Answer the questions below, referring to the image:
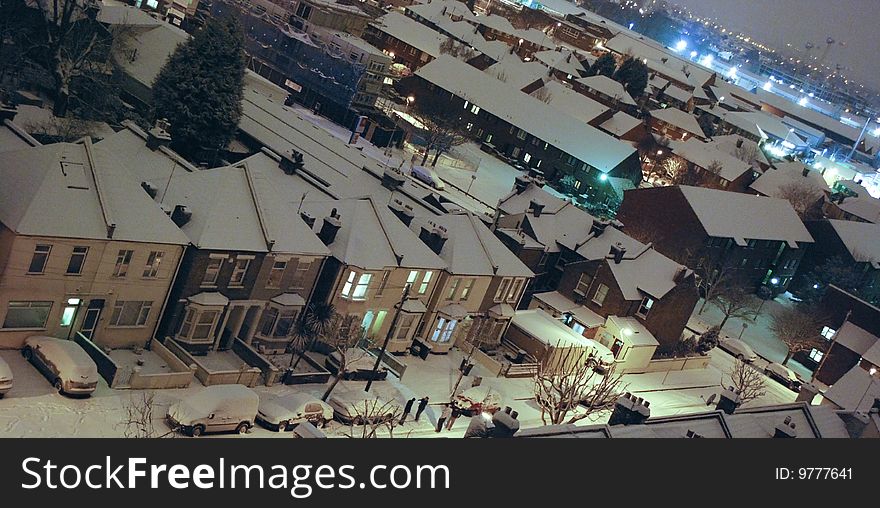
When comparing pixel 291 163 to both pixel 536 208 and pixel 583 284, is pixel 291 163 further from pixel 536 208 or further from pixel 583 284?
pixel 583 284

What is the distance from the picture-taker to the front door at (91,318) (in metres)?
29.3

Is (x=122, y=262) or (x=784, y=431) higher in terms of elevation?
(x=784, y=431)

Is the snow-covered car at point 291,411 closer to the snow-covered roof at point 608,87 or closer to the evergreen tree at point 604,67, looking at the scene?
the snow-covered roof at point 608,87

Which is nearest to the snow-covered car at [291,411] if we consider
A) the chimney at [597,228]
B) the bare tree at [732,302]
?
the chimney at [597,228]

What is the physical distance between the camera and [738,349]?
55.5 m

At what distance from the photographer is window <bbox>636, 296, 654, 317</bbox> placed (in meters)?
48.8

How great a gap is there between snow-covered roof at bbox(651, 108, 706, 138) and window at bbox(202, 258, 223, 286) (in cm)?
9078

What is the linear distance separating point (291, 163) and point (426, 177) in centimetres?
2180

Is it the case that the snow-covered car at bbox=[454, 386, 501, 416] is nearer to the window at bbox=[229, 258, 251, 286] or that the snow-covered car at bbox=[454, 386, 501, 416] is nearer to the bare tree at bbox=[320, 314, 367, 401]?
the bare tree at bbox=[320, 314, 367, 401]

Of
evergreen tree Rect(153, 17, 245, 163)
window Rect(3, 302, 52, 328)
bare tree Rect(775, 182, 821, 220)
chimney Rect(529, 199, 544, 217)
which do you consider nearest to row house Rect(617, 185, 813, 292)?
bare tree Rect(775, 182, 821, 220)

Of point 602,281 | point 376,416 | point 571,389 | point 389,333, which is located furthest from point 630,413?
point 602,281
